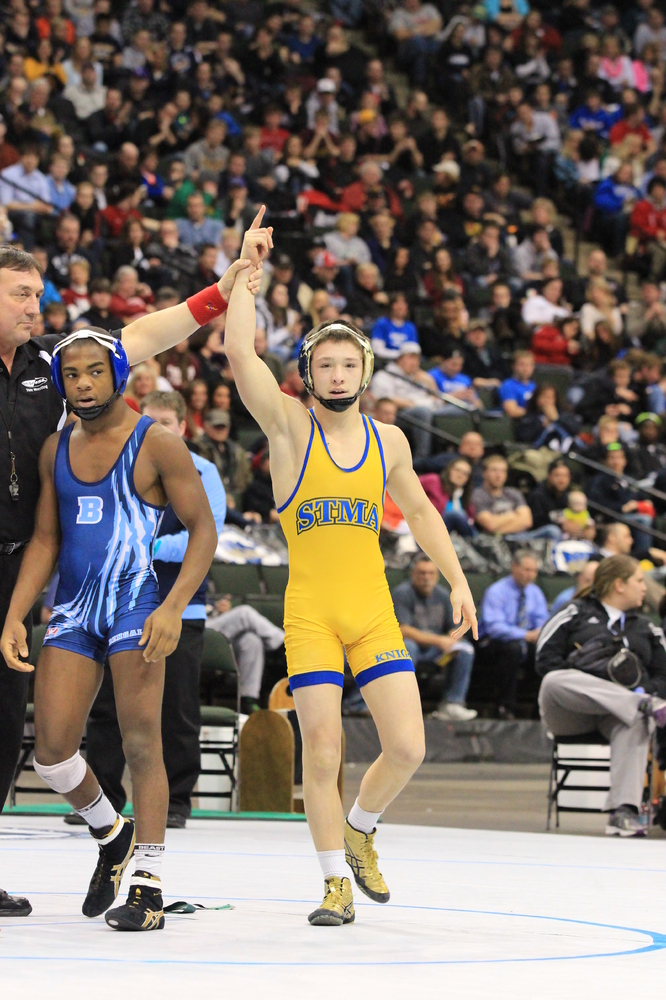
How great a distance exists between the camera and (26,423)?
4520 mm

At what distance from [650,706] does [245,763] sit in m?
2.16

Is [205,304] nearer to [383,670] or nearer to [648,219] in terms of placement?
[383,670]

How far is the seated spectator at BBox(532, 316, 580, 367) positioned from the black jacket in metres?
8.50

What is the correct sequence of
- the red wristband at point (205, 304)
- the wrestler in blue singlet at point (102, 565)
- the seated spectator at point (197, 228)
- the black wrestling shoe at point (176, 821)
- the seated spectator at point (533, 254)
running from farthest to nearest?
1. the seated spectator at point (533, 254)
2. the seated spectator at point (197, 228)
3. the black wrestling shoe at point (176, 821)
4. the red wristband at point (205, 304)
5. the wrestler in blue singlet at point (102, 565)

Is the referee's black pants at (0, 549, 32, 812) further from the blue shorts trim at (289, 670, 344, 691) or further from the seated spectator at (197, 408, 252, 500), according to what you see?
the seated spectator at (197, 408, 252, 500)

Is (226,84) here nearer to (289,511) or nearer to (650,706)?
(650,706)

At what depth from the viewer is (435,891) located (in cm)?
532

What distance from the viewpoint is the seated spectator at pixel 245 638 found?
413 inches

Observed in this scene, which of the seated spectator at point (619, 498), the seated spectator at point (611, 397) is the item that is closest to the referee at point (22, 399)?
the seated spectator at point (619, 498)

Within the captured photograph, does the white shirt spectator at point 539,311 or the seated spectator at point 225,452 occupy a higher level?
the white shirt spectator at point 539,311

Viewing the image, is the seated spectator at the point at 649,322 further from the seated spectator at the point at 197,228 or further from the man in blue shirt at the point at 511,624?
the man in blue shirt at the point at 511,624

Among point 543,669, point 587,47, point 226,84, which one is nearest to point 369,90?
point 226,84

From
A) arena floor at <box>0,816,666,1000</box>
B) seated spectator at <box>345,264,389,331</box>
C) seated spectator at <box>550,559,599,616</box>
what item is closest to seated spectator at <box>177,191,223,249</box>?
seated spectator at <box>345,264,389,331</box>

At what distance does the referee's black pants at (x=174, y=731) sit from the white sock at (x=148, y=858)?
3003 millimetres
